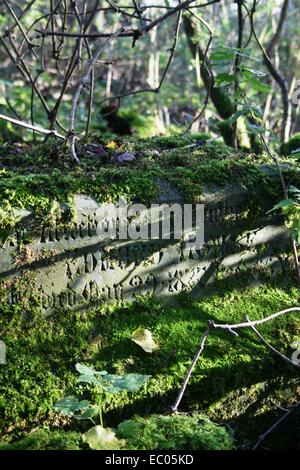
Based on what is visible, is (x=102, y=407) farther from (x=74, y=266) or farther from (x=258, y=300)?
(x=258, y=300)

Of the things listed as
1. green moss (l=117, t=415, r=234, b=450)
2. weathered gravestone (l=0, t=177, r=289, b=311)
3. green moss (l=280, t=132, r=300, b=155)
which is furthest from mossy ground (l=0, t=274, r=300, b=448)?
green moss (l=280, t=132, r=300, b=155)

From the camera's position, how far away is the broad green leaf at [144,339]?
302cm

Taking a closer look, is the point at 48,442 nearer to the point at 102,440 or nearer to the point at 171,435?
the point at 102,440

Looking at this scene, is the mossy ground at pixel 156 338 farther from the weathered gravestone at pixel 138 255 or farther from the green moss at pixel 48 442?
the green moss at pixel 48 442

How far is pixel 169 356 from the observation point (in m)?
3.07

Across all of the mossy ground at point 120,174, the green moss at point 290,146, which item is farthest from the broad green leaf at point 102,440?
the green moss at point 290,146

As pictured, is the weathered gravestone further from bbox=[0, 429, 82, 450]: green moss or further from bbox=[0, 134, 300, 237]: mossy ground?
bbox=[0, 429, 82, 450]: green moss

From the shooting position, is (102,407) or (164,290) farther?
(164,290)

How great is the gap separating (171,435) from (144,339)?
0.73m

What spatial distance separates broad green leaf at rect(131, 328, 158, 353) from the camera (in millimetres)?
3020

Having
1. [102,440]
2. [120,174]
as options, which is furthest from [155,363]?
[120,174]

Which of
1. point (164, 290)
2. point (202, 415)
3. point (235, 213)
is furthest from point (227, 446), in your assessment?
point (235, 213)

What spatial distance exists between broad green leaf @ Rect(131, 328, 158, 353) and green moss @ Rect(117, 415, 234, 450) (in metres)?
0.52

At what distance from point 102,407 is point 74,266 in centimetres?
83
